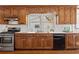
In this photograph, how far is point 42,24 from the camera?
7.48m

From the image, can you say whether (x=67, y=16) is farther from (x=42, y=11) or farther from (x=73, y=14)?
(x=42, y=11)

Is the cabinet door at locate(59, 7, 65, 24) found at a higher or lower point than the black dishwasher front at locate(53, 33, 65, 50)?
higher

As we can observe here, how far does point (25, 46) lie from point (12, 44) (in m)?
0.51

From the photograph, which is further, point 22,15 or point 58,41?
point 22,15

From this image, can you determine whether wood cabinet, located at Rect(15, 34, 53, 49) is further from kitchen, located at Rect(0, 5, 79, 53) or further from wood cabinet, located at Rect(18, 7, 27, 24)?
wood cabinet, located at Rect(18, 7, 27, 24)

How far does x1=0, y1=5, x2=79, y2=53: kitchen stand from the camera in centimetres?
706

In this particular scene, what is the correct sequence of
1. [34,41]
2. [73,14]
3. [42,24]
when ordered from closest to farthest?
[34,41], [73,14], [42,24]

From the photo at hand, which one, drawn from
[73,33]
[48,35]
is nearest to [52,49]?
[48,35]

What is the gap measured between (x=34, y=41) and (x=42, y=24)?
33.7 inches

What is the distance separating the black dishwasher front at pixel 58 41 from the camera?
7055mm

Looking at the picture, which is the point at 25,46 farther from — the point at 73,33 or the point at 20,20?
the point at 73,33

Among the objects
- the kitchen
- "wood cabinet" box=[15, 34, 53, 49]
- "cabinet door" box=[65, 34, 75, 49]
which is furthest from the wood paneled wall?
"wood cabinet" box=[15, 34, 53, 49]

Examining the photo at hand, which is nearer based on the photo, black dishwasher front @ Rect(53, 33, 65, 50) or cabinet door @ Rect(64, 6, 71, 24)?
black dishwasher front @ Rect(53, 33, 65, 50)

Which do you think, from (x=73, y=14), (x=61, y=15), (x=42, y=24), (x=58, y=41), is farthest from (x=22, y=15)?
(x=73, y=14)
